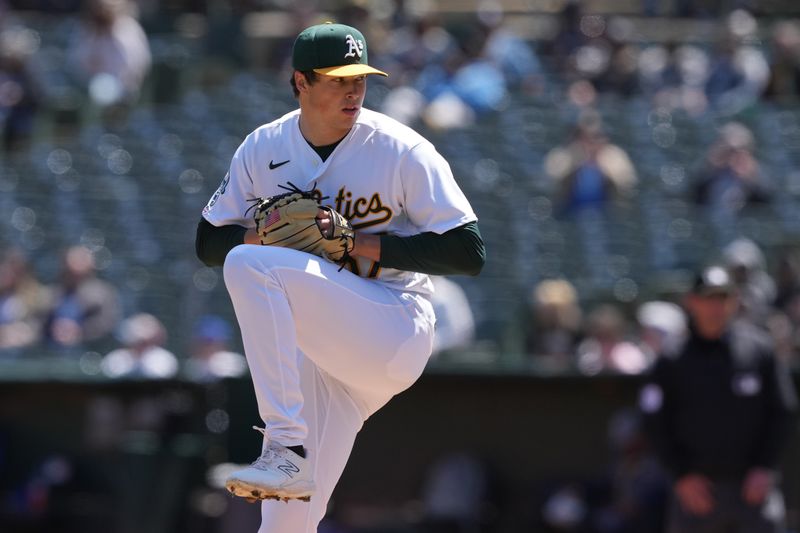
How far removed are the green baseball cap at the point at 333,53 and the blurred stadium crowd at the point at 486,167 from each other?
12.9 ft

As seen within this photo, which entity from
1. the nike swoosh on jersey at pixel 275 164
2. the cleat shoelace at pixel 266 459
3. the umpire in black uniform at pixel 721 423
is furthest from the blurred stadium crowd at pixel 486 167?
the cleat shoelace at pixel 266 459

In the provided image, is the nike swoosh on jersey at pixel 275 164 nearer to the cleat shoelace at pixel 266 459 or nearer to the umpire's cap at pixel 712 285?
the cleat shoelace at pixel 266 459

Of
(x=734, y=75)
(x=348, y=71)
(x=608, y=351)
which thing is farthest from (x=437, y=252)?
(x=734, y=75)

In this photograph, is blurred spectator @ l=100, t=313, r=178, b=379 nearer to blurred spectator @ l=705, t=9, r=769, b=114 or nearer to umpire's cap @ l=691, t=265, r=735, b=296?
umpire's cap @ l=691, t=265, r=735, b=296

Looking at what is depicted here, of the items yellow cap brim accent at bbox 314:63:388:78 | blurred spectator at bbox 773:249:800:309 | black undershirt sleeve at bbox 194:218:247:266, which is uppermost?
yellow cap brim accent at bbox 314:63:388:78

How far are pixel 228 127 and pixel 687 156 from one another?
380 centimetres

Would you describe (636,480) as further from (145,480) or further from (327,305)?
(327,305)

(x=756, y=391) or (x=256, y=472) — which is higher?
(x=256, y=472)

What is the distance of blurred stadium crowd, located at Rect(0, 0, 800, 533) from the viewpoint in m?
9.28

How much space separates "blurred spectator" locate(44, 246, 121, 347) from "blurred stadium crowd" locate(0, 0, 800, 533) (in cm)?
2

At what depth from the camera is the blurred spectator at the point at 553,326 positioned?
30.1 feet

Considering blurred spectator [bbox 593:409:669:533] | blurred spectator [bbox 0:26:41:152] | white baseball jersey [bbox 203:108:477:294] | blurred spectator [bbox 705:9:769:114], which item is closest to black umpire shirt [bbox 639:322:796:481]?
blurred spectator [bbox 593:409:669:533]

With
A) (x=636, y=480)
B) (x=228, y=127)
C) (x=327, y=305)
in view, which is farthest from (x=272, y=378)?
Answer: (x=228, y=127)

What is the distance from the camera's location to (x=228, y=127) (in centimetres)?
1248
